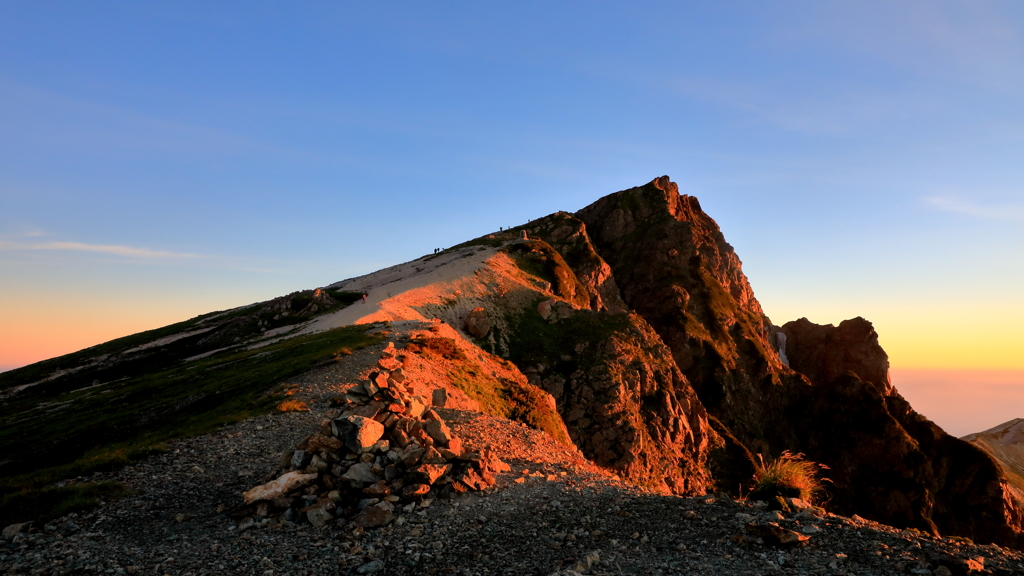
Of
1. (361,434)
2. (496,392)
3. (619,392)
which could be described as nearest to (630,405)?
(619,392)

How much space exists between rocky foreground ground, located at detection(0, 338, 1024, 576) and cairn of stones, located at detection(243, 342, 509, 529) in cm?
50

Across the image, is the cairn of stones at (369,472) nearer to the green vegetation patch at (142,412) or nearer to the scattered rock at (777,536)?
the scattered rock at (777,536)

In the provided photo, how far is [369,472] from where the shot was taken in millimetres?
19297

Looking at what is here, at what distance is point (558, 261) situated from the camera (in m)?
110

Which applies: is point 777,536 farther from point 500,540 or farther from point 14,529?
point 14,529

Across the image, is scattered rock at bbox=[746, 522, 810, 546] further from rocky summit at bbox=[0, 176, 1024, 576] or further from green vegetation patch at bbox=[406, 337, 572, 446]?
green vegetation patch at bbox=[406, 337, 572, 446]

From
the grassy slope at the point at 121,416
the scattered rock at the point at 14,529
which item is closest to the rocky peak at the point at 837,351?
the grassy slope at the point at 121,416

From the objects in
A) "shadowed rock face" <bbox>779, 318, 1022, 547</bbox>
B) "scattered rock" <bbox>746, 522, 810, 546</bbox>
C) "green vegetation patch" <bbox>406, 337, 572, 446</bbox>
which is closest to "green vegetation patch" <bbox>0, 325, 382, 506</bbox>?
"green vegetation patch" <bbox>406, 337, 572, 446</bbox>

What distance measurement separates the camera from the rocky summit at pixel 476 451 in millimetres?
15180

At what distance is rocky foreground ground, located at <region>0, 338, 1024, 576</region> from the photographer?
13.8 m

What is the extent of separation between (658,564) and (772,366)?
4974 inches

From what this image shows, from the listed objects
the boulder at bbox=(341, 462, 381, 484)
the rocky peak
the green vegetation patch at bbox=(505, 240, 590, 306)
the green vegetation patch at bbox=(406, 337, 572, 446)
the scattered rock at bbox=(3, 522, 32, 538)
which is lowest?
the rocky peak

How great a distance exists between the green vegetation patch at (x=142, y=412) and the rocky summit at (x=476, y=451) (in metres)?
0.33

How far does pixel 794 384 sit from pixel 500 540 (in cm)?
12848
